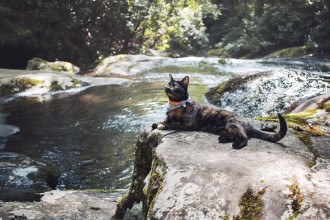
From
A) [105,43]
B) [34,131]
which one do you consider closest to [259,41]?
[105,43]

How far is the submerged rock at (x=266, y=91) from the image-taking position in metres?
10.0

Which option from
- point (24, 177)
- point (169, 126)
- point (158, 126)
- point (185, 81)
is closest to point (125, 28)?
point (24, 177)

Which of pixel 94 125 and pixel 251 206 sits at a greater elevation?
pixel 251 206

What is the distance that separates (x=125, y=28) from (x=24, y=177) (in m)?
18.8

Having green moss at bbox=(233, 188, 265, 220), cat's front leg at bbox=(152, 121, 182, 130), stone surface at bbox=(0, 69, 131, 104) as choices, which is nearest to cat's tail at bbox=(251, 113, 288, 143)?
cat's front leg at bbox=(152, 121, 182, 130)

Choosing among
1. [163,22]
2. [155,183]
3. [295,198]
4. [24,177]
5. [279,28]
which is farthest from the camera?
[279,28]

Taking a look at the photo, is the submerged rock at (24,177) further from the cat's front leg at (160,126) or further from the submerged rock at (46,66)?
the submerged rock at (46,66)

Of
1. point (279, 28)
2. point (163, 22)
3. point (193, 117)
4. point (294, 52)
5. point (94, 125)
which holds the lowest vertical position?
point (94, 125)

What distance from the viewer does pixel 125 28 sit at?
79.5 ft

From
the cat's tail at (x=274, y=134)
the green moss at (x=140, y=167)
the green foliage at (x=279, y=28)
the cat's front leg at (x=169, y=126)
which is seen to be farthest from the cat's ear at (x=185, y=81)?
the green foliage at (x=279, y=28)

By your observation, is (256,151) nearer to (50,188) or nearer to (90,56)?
(50,188)

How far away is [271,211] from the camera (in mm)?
2562

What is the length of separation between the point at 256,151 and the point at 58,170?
482 cm

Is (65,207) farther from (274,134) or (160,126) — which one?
(274,134)
